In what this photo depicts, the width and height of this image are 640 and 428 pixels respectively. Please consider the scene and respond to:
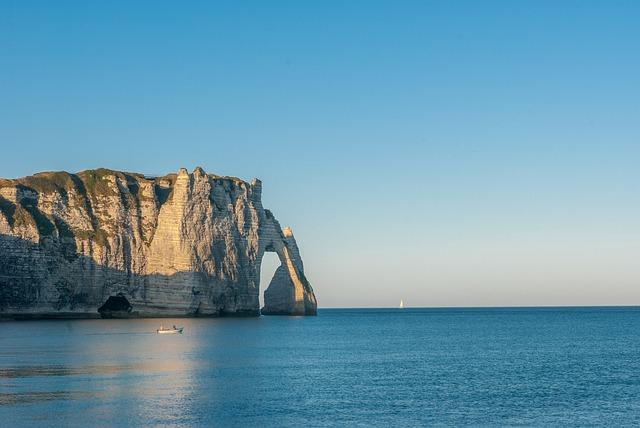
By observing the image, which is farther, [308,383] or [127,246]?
[127,246]

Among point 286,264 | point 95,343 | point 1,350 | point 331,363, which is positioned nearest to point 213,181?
point 286,264

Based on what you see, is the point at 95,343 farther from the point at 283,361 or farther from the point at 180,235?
the point at 180,235

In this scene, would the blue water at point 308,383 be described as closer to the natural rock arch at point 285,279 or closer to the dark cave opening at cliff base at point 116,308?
the dark cave opening at cliff base at point 116,308

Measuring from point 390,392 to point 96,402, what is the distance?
16649 mm

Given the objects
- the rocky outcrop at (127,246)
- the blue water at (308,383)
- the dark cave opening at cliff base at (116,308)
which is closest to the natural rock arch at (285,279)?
the rocky outcrop at (127,246)

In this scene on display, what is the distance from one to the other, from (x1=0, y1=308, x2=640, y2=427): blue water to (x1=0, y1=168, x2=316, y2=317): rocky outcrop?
49.0 metres

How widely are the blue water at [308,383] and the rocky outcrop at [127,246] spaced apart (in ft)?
161

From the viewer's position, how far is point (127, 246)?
15075 centimetres

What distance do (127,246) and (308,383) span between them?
332 ft

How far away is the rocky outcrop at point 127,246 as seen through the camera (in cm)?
14100

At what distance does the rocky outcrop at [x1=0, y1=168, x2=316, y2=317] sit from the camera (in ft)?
463

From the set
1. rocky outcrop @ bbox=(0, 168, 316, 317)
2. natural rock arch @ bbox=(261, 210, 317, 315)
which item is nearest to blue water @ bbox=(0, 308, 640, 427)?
rocky outcrop @ bbox=(0, 168, 316, 317)

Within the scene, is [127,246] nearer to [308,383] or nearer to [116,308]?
[116,308]

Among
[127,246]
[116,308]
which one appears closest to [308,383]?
[127,246]
